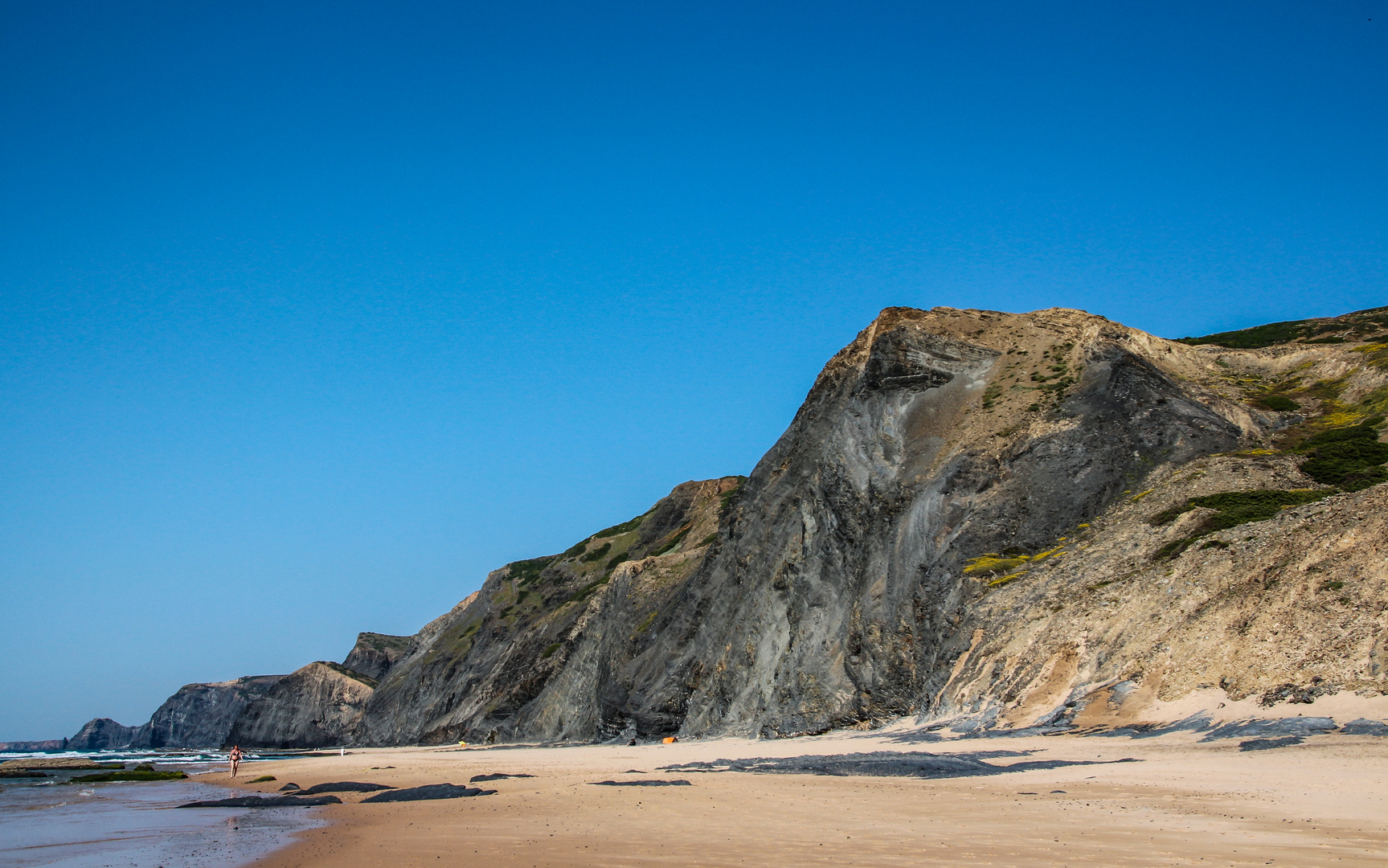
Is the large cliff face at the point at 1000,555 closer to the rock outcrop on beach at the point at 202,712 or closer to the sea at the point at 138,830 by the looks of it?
the sea at the point at 138,830

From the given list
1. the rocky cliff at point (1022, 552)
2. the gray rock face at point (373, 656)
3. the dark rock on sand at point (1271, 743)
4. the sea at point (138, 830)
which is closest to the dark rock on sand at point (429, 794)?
the sea at point (138, 830)

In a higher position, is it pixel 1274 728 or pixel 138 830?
pixel 1274 728

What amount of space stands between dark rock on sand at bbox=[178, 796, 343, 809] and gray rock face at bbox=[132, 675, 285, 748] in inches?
5407

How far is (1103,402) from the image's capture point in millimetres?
40250

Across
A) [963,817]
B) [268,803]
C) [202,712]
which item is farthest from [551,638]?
[202,712]

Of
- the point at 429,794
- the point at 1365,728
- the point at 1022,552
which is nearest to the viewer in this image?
the point at 1365,728

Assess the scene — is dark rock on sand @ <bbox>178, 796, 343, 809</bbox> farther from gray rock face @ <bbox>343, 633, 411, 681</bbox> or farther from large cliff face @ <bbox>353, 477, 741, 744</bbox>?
gray rock face @ <bbox>343, 633, 411, 681</bbox>

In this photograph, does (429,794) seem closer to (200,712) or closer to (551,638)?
(551,638)

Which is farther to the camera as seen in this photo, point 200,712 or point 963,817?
point 200,712

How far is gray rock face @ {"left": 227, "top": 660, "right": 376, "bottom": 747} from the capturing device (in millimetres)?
114188

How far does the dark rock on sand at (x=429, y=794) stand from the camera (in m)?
20.4

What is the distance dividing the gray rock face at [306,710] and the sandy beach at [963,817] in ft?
347

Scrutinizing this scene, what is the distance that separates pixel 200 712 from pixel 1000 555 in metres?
153

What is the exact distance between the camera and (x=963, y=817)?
461 inches
